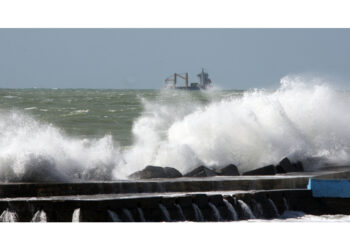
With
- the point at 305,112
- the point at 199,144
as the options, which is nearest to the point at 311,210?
the point at 199,144

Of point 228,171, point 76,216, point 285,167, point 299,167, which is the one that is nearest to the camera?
point 76,216

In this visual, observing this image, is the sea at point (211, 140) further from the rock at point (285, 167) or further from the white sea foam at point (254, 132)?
the rock at point (285, 167)

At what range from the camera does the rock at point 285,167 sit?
13.6m

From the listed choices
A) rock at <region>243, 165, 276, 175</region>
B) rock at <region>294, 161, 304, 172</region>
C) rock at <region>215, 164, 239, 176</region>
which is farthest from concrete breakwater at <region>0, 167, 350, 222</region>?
rock at <region>294, 161, 304, 172</region>

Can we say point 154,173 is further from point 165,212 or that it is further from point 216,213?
point 165,212

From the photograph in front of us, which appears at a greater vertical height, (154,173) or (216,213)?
(154,173)

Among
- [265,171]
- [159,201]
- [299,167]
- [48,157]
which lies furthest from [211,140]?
[159,201]

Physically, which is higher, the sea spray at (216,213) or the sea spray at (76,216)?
the sea spray at (76,216)

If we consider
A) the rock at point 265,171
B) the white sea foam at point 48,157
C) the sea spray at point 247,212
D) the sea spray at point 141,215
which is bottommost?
the sea spray at point 247,212

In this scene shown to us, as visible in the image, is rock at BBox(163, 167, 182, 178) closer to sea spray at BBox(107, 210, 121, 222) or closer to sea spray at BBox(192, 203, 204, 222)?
sea spray at BBox(192, 203, 204, 222)

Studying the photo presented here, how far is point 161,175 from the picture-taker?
12.3 m

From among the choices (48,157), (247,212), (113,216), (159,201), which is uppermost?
(48,157)

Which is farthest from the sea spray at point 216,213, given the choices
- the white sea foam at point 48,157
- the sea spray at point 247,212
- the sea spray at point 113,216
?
the white sea foam at point 48,157

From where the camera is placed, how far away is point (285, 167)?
13773 mm
